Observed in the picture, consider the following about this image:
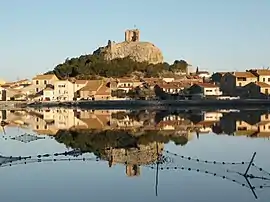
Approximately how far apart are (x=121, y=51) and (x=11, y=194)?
68.5 meters

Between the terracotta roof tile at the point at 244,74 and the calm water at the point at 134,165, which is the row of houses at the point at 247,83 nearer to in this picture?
the terracotta roof tile at the point at 244,74

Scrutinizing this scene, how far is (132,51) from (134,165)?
216 feet

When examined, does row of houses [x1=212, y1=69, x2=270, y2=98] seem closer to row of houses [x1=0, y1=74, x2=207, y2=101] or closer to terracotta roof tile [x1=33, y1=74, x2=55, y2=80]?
row of houses [x1=0, y1=74, x2=207, y2=101]

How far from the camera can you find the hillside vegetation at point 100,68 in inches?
2484

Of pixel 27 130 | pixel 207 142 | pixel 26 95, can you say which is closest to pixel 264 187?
pixel 207 142

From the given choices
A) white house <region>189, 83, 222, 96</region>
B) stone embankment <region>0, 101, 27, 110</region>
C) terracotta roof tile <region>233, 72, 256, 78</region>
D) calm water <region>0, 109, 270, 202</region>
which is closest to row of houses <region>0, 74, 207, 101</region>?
white house <region>189, 83, 222, 96</region>

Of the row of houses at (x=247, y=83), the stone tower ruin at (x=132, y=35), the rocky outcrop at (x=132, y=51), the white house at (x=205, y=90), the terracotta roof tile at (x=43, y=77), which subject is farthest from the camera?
the stone tower ruin at (x=132, y=35)

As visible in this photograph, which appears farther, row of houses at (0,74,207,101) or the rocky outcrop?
the rocky outcrop

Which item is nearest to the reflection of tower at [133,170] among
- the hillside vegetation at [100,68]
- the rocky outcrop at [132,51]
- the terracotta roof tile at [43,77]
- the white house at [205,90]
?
the white house at [205,90]

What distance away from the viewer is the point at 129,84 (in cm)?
5697

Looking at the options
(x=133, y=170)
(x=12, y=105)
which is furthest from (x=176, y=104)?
(x=133, y=170)

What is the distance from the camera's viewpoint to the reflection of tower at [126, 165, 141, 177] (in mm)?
11797

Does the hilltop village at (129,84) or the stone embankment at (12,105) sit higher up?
the hilltop village at (129,84)

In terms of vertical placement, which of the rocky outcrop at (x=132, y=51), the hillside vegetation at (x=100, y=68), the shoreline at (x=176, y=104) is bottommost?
the shoreline at (x=176, y=104)
